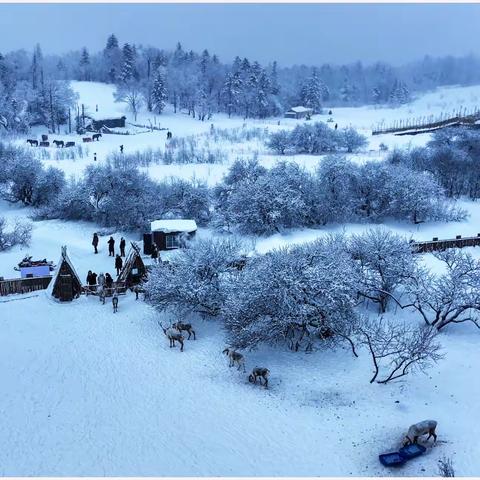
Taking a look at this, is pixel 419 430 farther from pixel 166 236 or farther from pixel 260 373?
pixel 166 236

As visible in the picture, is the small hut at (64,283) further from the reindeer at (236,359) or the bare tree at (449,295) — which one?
the bare tree at (449,295)

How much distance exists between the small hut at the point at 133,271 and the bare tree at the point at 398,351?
35.4 feet

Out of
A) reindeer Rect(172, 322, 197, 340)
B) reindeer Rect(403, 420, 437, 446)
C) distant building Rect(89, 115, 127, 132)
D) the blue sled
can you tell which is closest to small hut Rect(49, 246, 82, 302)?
reindeer Rect(172, 322, 197, 340)

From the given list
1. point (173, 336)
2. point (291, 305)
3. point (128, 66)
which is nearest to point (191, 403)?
point (173, 336)

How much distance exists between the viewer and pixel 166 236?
2966cm

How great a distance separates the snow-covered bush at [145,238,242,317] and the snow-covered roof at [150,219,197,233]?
7.07 m

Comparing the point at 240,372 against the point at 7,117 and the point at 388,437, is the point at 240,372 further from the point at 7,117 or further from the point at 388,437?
the point at 7,117

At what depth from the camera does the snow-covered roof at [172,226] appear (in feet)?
96.7

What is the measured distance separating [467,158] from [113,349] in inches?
1350

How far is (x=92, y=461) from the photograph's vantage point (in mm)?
13031

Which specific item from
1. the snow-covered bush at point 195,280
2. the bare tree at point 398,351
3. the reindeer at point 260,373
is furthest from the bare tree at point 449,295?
the snow-covered bush at point 195,280

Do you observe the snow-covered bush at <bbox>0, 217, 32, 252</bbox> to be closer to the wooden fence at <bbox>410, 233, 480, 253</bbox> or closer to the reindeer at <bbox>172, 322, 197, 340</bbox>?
the reindeer at <bbox>172, 322, 197, 340</bbox>

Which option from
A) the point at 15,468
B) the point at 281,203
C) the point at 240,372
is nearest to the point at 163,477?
the point at 15,468

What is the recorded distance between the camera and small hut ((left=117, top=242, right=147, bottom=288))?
24.0 metres
